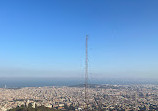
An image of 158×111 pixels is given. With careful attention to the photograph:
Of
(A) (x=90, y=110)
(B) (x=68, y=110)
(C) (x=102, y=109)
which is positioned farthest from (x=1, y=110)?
(C) (x=102, y=109)

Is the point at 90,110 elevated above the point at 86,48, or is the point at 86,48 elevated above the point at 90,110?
the point at 86,48

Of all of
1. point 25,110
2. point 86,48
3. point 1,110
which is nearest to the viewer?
point 86,48

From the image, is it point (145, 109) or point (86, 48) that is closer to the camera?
point (86, 48)

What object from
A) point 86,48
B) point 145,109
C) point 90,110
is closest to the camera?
point 86,48

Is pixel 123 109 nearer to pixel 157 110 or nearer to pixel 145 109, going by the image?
pixel 145 109

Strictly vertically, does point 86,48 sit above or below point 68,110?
above

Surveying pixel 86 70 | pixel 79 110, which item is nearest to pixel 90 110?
pixel 79 110

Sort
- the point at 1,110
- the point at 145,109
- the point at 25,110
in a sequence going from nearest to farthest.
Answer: the point at 25,110, the point at 1,110, the point at 145,109

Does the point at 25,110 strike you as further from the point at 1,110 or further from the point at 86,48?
the point at 86,48

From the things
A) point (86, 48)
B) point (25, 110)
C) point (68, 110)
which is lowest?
point (68, 110)
